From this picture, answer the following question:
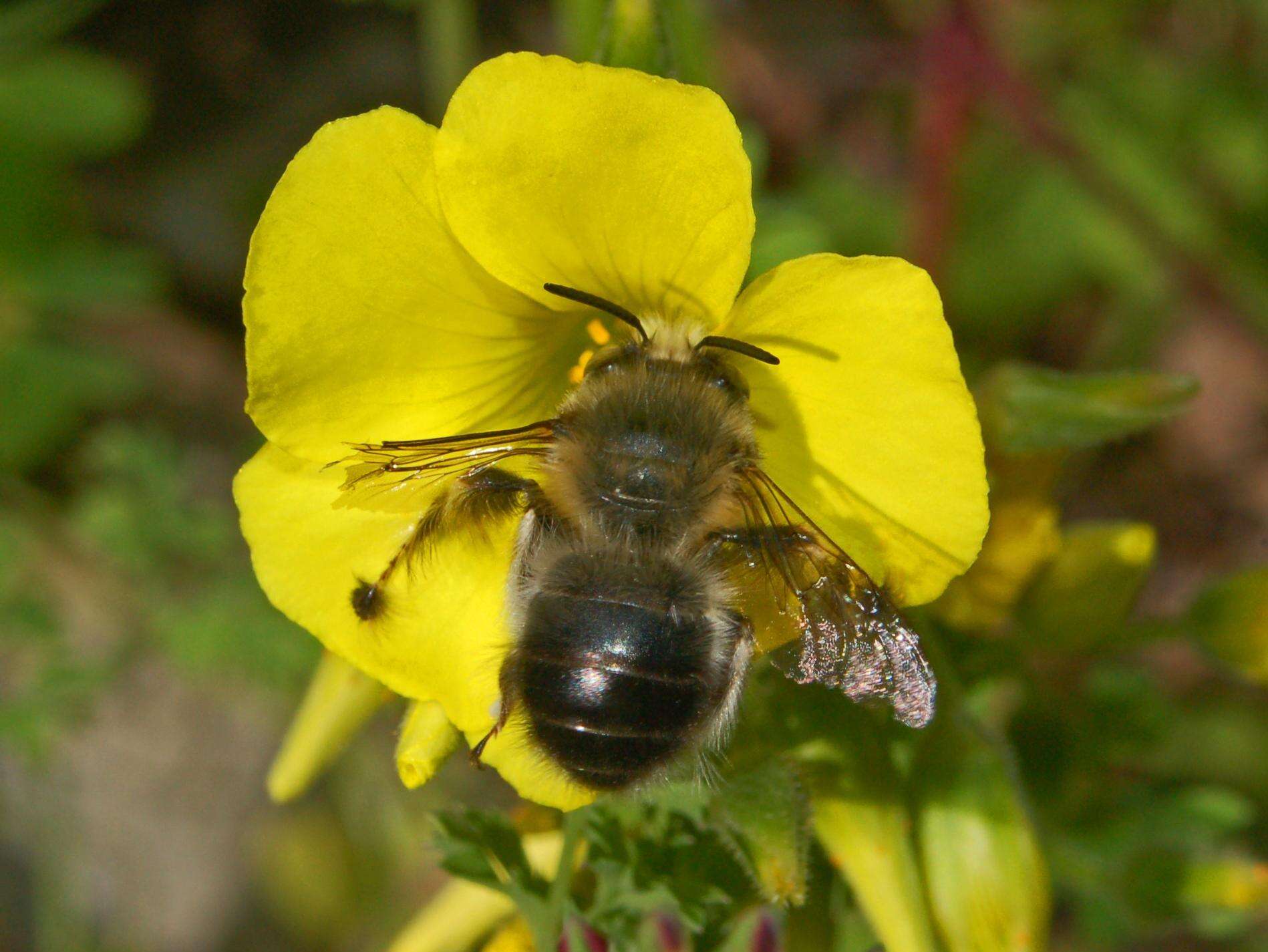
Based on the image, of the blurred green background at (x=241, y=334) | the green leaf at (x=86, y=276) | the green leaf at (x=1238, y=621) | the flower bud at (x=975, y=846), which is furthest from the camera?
the green leaf at (x=86, y=276)

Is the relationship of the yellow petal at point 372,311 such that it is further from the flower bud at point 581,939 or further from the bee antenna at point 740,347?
the flower bud at point 581,939

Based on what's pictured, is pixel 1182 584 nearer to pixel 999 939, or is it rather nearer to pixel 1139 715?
pixel 1139 715

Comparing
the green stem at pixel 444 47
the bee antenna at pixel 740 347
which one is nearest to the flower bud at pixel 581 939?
the bee antenna at pixel 740 347

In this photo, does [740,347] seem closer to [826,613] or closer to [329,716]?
[826,613]

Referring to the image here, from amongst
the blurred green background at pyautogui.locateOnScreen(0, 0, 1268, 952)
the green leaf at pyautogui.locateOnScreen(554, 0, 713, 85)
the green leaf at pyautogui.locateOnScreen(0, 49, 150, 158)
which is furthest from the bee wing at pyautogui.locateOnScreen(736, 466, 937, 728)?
the green leaf at pyautogui.locateOnScreen(0, 49, 150, 158)

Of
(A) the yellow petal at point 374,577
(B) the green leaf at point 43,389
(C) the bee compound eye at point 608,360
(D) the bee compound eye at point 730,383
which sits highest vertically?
(D) the bee compound eye at point 730,383

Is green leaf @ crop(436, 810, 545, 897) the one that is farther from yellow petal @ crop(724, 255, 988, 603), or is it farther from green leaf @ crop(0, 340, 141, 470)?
green leaf @ crop(0, 340, 141, 470)
